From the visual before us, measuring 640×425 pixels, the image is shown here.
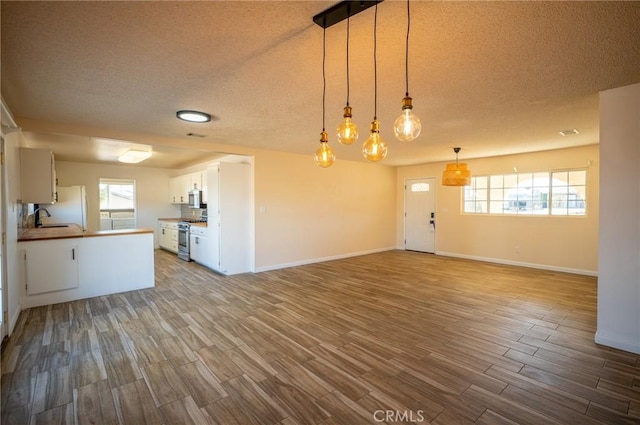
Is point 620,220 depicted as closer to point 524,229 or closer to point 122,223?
point 524,229

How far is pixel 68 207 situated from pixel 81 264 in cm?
387

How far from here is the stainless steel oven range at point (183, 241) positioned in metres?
6.87

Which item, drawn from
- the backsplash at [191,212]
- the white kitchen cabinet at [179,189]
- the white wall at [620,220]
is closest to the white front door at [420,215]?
the white wall at [620,220]

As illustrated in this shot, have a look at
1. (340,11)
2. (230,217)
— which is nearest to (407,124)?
(340,11)

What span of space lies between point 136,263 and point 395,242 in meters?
6.69

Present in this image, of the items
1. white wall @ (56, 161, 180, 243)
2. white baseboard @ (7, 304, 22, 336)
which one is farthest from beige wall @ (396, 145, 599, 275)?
white baseboard @ (7, 304, 22, 336)

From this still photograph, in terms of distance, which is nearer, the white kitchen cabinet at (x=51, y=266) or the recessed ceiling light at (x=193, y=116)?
the recessed ceiling light at (x=193, y=116)

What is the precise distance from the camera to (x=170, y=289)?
4730mm

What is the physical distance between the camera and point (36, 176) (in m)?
4.18

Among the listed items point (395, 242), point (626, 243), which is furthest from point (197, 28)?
point (395, 242)

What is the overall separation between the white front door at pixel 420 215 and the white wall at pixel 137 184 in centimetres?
707

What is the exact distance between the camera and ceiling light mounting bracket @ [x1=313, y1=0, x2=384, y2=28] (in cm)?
156

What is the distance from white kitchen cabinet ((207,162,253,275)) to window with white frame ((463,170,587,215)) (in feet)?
17.8

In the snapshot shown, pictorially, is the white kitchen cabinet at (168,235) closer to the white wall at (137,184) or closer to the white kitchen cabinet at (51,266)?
the white wall at (137,184)
